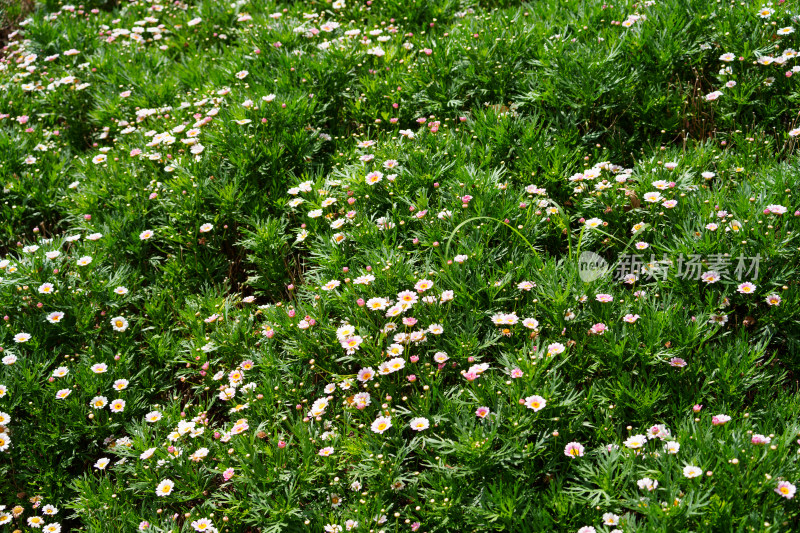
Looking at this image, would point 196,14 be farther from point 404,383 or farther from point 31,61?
point 404,383

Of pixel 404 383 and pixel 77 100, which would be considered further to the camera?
pixel 77 100

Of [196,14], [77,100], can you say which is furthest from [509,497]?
[196,14]

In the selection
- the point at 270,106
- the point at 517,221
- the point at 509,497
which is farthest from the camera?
the point at 270,106

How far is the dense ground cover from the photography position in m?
2.70

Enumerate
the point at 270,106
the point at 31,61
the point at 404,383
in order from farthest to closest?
the point at 31,61 < the point at 270,106 < the point at 404,383

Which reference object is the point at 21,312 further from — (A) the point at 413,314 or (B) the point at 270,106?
(A) the point at 413,314

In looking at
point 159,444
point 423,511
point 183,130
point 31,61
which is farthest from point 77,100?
point 423,511

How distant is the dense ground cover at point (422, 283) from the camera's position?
2.70 m

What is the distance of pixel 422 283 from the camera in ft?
10.5

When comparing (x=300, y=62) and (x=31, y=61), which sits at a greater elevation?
(x=300, y=62)

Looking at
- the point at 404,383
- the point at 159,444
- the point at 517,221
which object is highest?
the point at 517,221

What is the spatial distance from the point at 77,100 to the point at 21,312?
7.28ft

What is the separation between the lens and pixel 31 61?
5879 millimetres

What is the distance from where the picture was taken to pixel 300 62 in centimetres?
476
